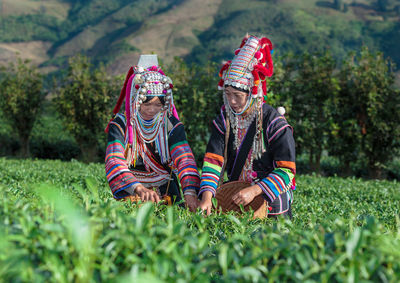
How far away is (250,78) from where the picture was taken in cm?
387

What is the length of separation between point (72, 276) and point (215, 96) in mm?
14740

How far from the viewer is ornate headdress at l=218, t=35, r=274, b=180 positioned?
3855 mm

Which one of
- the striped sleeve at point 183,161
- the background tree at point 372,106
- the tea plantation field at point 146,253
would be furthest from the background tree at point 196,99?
the tea plantation field at point 146,253

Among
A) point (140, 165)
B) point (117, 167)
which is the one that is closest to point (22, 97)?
point (140, 165)

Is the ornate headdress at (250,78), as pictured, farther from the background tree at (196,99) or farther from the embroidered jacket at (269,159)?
the background tree at (196,99)

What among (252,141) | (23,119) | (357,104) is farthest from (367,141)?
(23,119)

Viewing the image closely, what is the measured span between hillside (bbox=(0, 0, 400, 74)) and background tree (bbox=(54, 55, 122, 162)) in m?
100

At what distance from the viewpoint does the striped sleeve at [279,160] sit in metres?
3.72

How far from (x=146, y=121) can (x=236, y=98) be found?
106 cm

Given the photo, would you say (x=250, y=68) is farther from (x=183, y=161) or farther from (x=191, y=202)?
(x=191, y=202)

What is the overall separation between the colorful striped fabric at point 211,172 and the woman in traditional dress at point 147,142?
191 mm

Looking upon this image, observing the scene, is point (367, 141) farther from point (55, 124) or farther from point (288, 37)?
point (288, 37)

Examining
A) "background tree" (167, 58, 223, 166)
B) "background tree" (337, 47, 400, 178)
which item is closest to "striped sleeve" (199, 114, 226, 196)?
"background tree" (167, 58, 223, 166)

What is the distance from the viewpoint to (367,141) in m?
14.3
